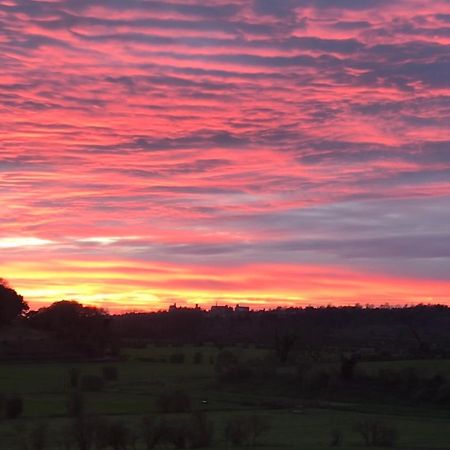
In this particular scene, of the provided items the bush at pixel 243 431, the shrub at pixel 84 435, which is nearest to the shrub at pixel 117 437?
the shrub at pixel 84 435

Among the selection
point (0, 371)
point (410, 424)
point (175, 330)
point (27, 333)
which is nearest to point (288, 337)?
point (0, 371)

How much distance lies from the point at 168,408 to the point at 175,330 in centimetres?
14718

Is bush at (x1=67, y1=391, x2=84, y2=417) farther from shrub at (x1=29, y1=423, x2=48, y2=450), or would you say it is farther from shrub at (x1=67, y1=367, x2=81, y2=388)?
shrub at (x1=67, y1=367, x2=81, y2=388)

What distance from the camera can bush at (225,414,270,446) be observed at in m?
31.3

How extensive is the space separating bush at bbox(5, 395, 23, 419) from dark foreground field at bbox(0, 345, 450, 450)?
0.40 meters

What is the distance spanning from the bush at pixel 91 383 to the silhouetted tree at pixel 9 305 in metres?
56.5

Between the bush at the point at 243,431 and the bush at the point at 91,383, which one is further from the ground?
the bush at the point at 91,383

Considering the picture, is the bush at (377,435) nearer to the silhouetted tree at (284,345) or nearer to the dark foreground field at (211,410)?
the dark foreground field at (211,410)

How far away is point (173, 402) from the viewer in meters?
50.6

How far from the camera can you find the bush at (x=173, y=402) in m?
50.0

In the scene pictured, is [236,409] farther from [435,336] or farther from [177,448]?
[435,336]

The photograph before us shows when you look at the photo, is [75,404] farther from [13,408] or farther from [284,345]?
[284,345]

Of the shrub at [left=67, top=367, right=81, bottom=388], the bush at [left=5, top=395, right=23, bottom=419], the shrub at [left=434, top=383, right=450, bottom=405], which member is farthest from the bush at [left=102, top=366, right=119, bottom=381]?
the shrub at [left=434, top=383, right=450, bottom=405]

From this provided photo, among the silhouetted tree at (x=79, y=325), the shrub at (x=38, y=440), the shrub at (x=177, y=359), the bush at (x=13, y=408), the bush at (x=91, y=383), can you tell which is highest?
the silhouetted tree at (x=79, y=325)
